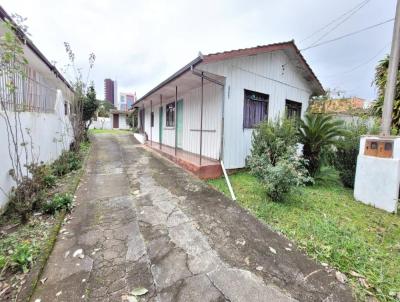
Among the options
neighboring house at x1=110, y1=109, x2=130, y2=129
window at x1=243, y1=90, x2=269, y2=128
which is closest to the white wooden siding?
window at x1=243, y1=90, x2=269, y2=128

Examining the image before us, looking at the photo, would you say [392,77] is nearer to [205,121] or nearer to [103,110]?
[205,121]

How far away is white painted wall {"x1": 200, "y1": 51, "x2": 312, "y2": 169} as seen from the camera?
229 inches

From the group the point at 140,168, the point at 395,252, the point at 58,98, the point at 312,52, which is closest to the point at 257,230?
the point at 395,252

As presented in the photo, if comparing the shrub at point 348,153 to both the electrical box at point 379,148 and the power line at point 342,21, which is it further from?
the power line at point 342,21

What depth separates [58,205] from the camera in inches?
137

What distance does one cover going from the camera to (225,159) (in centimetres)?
602

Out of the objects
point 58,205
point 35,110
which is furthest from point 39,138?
point 58,205

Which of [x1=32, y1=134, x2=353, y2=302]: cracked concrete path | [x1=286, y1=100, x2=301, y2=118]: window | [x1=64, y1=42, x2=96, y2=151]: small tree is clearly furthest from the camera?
[x1=64, y1=42, x2=96, y2=151]: small tree

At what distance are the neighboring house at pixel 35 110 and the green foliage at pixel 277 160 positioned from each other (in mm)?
4644

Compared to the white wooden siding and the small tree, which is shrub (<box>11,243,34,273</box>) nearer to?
the white wooden siding

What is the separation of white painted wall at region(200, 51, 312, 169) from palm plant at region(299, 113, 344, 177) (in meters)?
1.04

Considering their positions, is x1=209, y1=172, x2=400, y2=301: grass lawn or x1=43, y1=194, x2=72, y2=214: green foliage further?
x1=43, y1=194, x2=72, y2=214: green foliage

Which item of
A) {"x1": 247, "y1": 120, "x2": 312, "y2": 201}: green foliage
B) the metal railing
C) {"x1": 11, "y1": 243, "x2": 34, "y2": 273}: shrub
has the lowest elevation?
{"x1": 11, "y1": 243, "x2": 34, "y2": 273}: shrub

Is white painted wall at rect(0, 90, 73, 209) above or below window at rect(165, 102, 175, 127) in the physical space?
below
